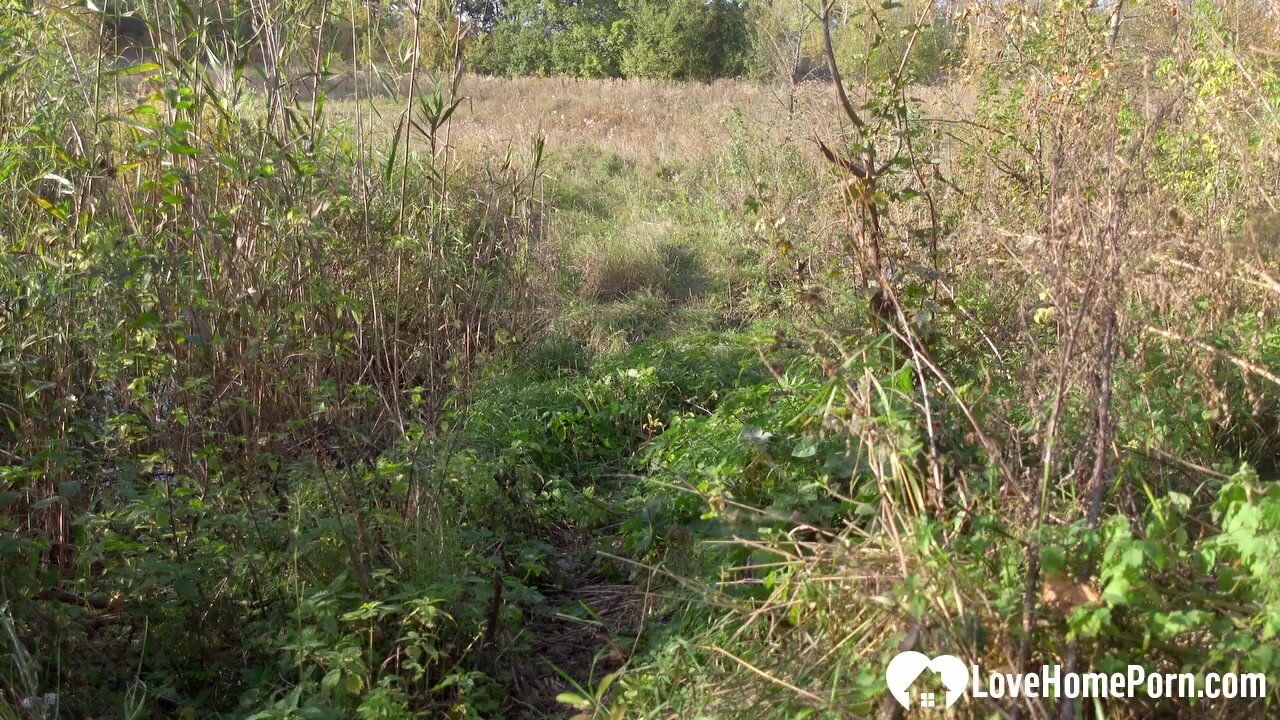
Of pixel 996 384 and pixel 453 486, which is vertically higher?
pixel 996 384

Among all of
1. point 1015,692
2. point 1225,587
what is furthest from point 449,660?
point 1225,587

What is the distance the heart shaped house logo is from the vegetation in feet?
0.11

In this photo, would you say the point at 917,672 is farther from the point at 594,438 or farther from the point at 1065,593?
the point at 594,438

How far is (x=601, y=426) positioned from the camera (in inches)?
186

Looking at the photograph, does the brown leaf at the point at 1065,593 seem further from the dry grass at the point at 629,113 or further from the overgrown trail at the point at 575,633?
the dry grass at the point at 629,113

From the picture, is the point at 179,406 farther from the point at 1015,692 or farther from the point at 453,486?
the point at 1015,692

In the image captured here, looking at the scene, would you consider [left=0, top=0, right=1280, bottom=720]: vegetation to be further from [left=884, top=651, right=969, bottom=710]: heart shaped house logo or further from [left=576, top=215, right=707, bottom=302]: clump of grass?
[left=576, top=215, right=707, bottom=302]: clump of grass

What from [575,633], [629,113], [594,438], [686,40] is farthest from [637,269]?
[686,40]

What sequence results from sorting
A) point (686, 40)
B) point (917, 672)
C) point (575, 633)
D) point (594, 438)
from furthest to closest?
point (686, 40)
point (594, 438)
point (575, 633)
point (917, 672)

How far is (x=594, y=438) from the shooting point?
15.4 feet

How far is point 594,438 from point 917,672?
275 centimetres

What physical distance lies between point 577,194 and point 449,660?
7761 millimetres

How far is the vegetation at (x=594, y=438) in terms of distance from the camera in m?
2.24

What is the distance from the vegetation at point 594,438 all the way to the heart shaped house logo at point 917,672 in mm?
34
